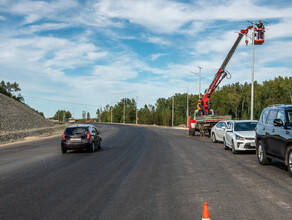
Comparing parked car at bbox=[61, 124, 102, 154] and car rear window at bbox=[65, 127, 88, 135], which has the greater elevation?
car rear window at bbox=[65, 127, 88, 135]

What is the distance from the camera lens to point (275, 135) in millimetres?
9992

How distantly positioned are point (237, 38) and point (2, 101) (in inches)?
1509

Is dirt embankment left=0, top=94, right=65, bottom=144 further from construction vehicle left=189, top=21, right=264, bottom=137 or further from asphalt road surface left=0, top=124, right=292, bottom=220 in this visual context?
asphalt road surface left=0, top=124, right=292, bottom=220

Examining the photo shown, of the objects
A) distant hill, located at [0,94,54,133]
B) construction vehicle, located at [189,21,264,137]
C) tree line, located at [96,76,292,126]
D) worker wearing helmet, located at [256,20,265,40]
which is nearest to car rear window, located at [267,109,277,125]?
construction vehicle, located at [189,21,264,137]

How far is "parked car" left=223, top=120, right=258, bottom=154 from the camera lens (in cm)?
1452

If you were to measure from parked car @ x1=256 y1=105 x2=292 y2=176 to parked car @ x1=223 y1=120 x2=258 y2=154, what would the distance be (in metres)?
2.77

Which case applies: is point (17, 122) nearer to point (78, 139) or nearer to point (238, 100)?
point (78, 139)

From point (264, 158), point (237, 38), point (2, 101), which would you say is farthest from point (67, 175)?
point (2, 101)

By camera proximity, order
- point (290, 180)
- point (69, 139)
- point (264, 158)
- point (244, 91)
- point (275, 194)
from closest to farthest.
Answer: point (275, 194)
point (290, 180)
point (264, 158)
point (69, 139)
point (244, 91)

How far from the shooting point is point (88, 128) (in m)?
16.8

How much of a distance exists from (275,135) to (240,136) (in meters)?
4.55

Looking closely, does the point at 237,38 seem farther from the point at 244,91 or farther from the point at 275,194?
the point at 244,91

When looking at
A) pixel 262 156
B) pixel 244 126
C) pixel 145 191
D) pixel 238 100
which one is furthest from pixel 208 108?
pixel 238 100

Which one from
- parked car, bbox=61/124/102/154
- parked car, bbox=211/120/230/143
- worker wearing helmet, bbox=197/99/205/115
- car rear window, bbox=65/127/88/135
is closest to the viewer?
parked car, bbox=61/124/102/154
